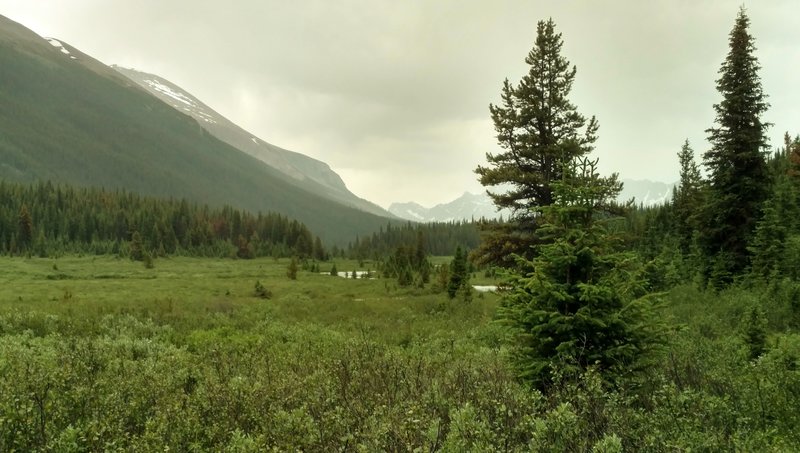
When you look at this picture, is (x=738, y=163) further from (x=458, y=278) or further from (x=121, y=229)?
(x=121, y=229)

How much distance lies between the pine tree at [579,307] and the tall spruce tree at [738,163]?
77.4ft

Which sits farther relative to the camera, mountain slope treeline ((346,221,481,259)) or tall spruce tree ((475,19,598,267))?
mountain slope treeline ((346,221,481,259))

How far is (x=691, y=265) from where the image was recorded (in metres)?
35.4

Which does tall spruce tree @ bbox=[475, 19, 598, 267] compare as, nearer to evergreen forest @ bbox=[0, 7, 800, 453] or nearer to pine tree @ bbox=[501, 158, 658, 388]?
evergreen forest @ bbox=[0, 7, 800, 453]

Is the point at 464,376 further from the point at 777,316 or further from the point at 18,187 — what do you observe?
the point at 18,187

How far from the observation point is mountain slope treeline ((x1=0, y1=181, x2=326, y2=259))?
88125mm

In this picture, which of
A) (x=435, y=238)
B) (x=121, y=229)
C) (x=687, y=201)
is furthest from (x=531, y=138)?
(x=435, y=238)

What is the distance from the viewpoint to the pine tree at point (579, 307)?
7.62 metres

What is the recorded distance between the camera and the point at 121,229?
108m

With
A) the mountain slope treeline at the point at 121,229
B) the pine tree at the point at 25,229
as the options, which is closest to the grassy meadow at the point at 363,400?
the mountain slope treeline at the point at 121,229

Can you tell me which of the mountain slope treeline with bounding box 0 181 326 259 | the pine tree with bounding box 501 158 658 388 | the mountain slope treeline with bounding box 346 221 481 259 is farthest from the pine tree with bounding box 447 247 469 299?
the mountain slope treeline with bounding box 346 221 481 259

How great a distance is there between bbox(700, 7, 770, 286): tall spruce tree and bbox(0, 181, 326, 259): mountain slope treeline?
83.0 meters

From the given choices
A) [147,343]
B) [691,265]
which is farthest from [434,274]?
[147,343]

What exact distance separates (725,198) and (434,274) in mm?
36399
